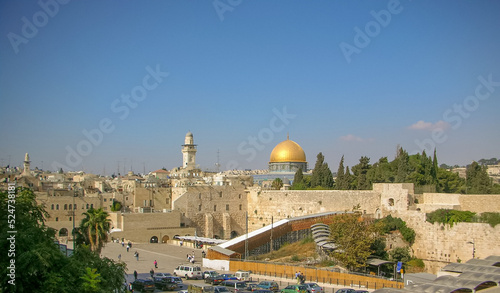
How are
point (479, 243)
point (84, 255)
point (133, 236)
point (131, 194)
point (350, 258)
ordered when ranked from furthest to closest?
point (131, 194) < point (133, 236) < point (479, 243) < point (350, 258) < point (84, 255)

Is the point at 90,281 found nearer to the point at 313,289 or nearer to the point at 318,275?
the point at 313,289

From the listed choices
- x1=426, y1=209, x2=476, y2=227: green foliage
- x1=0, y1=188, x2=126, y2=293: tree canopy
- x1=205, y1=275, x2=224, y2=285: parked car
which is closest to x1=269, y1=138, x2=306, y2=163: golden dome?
x1=426, y1=209, x2=476, y2=227: green foliage

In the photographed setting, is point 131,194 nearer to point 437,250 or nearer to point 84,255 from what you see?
point 437,250

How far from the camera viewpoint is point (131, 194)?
133 feet

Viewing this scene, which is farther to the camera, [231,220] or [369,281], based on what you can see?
[231,220]

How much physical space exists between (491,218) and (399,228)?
550 cm

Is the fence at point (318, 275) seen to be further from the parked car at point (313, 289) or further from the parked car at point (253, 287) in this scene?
the parked car at point (253, 287)

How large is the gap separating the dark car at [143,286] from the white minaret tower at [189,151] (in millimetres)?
42015

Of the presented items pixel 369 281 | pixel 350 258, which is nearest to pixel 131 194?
pixel 350 258

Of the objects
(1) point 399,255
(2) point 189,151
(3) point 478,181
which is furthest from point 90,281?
(2) point 189,151

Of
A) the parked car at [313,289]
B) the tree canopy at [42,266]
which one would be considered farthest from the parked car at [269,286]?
the tree canopy at [42,266]

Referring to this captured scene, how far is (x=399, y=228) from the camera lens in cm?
3000

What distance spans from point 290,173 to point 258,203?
17660 millimetres

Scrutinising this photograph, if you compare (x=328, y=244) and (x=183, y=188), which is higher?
(x=183, y=188)
